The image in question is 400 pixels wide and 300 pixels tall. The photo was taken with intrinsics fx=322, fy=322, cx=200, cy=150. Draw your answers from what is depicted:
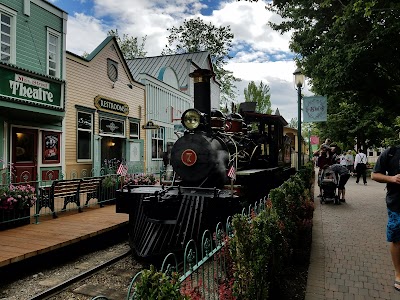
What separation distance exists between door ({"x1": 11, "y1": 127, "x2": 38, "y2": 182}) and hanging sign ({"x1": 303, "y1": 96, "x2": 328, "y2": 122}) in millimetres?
8598

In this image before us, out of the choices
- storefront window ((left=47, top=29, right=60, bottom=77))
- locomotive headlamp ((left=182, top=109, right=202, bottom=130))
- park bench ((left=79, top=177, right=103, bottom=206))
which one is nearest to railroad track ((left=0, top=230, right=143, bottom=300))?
park bench ((left=79, top=177, right=103, bottom=206))

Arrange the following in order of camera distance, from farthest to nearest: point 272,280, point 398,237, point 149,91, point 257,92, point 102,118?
1. point 257,92
2. point 149,91
3. point 102,118
4. point 398,237
5. point 272,280

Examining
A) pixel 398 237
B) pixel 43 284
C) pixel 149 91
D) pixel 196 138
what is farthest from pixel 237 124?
pixel 149 91

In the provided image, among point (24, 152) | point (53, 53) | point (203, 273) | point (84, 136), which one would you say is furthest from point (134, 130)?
point (203, 273)

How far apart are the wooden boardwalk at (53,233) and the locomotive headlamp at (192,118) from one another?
2597 mm

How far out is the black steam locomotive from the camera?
5051 millimetres

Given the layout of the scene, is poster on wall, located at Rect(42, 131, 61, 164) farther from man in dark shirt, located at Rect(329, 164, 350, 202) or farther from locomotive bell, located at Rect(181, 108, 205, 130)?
man in dark shirt, located at Rect(329, 164, 350, 202)

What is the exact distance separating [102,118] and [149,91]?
4315 millimetres

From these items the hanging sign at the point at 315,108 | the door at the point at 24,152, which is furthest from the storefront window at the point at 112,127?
the hanging sign at the point at 315,108

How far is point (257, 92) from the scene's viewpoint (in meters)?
43.7

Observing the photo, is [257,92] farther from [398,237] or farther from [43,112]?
[398,237]

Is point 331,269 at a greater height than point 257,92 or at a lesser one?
lesser

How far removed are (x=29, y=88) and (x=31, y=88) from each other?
62mm

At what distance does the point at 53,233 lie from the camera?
5.85 metres
